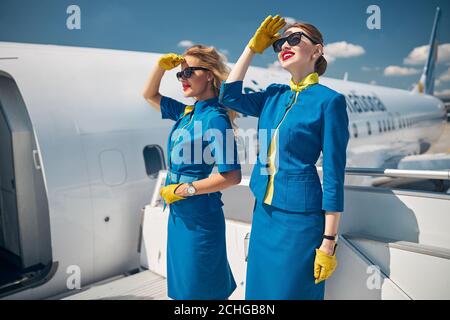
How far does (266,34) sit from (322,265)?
1374 mm

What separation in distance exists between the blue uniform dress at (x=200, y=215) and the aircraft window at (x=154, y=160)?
6.53 ft

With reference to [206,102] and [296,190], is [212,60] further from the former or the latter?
[296,190]

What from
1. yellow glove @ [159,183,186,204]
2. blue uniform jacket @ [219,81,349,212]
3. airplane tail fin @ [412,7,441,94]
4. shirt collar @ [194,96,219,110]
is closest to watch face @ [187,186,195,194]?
yellow glove @ [159,183,186,204]

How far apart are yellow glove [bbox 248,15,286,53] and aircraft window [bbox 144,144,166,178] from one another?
2517 mm

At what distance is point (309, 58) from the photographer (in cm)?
209

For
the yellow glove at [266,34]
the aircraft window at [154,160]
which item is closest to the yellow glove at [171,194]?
the yellow glove at [266,34]

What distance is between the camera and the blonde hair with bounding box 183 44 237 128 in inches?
93.8

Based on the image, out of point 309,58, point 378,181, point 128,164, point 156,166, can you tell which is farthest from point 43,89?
point 378,181

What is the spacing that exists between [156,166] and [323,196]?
2.92 meters

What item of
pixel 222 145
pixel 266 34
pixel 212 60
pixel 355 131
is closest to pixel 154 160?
pixel 212 60

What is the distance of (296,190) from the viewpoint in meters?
1.95

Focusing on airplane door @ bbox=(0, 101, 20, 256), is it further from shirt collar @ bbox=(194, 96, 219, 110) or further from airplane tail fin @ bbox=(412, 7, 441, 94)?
airplane tail fin @ bbox=(412, 7, 441, 94)

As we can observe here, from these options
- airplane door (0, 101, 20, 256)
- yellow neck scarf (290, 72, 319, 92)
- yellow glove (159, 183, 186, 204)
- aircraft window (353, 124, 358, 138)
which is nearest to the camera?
yellow neck scarf (290, 72, 319, 92)

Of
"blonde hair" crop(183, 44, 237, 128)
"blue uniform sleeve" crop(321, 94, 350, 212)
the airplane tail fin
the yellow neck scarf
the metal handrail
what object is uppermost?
the airplane tail fin
